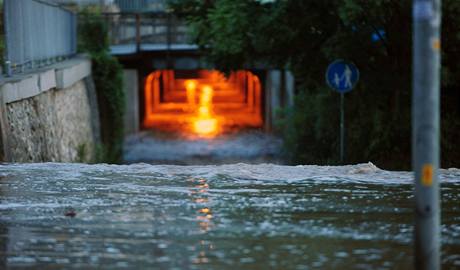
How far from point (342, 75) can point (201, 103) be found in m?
37.1

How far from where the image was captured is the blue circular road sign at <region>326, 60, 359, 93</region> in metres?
19.1

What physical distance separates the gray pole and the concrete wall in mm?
7934

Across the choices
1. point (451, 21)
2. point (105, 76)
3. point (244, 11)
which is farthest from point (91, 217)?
point (105, 76)

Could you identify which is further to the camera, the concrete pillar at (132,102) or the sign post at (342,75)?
the concrete pillar at (132,102)

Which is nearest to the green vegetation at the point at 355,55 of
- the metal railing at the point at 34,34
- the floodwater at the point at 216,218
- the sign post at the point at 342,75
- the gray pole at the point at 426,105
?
the sign post at the point at 342,75

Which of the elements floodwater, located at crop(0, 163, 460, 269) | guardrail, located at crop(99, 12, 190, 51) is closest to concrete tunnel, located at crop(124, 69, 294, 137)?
guardrail, located at crop(99, 12, 190, 51)

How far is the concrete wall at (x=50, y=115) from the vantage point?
13695 millimetres

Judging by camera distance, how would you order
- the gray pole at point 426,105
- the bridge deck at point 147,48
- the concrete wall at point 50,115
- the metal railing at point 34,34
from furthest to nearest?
the bridge deck at point 147,48, the metal railing at point 34,34, the concrete wall at point 50,115, the gray pole at point 426,105

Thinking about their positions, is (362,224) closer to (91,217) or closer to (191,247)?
(191,247)

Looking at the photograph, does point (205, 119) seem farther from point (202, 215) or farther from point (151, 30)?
point (202, 215)

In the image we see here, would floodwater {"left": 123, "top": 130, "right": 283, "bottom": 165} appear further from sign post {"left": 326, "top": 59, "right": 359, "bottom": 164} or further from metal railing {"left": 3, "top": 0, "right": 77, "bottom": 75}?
sign post {"left": 326, "top": 59, "right": 359, "bottom": 164}

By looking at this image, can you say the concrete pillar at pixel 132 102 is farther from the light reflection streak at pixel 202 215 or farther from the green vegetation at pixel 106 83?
the light reflection streak at pixel 202 215

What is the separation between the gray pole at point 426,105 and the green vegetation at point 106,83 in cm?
2122

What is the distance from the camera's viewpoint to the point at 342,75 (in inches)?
750
